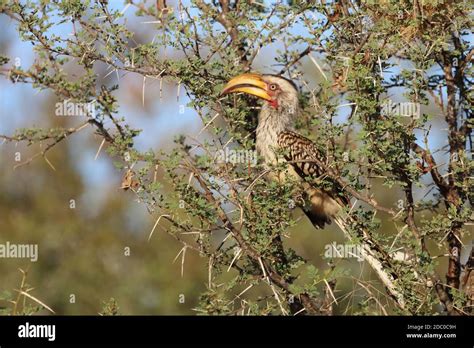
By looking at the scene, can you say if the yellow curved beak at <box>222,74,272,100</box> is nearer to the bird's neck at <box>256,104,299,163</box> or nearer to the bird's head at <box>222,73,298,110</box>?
the bird's head at <box>222,73,298,110</box>

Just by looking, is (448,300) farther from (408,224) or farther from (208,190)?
(208,190)

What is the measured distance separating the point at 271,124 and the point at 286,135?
0.12 meters

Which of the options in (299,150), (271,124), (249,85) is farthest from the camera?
(271,124)

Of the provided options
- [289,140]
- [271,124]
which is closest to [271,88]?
[271,124]

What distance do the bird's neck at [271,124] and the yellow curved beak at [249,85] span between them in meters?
0.16

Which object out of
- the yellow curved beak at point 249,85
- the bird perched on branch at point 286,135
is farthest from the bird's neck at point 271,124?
the yellow curved beak at point 249,85

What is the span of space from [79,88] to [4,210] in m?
6.45

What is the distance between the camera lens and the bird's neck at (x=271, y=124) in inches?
211

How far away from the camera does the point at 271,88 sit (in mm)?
5598

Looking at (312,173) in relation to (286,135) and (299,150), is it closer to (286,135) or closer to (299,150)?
(299,150)

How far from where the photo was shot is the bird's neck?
5352 millimetres

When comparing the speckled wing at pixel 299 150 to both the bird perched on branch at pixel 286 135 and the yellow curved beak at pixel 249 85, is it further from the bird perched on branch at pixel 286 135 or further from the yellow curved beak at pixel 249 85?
the yellow curved beak at pixel 249 85

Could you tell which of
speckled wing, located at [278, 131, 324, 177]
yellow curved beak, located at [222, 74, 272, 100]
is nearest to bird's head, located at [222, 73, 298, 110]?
yellow curved beak, located at [222, 74, 272, 100]
